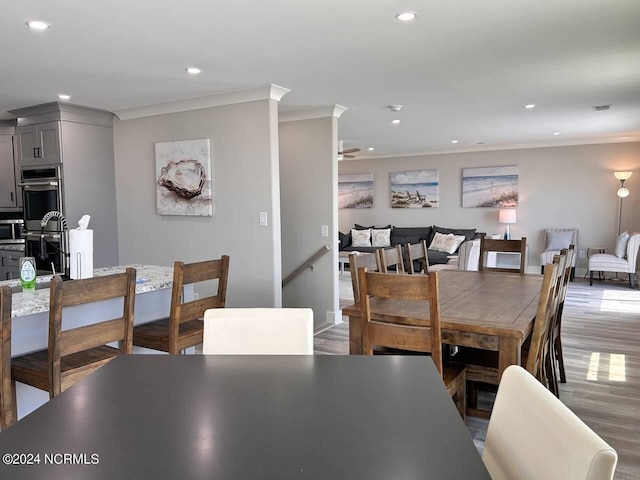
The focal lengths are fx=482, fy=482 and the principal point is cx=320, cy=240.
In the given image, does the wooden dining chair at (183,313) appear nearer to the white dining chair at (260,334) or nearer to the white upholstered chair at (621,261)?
the white dining chair at (260,334)

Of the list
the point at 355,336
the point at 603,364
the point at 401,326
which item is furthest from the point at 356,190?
the point at 401,326

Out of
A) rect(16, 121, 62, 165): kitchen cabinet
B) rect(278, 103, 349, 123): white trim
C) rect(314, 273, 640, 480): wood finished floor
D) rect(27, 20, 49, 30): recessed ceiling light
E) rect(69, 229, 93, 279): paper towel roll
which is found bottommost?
rect(314, 273, 640, 480): wood finished floor

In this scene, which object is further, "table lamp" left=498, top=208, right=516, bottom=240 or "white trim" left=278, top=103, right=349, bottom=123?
"table lamp" left=498, top=208, right=516, bottom=240

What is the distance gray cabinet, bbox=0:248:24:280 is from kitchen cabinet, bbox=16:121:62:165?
1077 mm

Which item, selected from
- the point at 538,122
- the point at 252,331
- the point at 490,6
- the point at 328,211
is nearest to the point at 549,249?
the point at 538,122

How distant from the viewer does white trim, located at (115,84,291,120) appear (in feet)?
14.0

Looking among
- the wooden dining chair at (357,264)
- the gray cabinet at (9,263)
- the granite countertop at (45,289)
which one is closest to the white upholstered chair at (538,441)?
the wooden dining chair at (357,264)

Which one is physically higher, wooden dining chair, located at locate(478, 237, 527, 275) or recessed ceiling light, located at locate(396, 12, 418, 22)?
recessed ceiling light, located at locate(396, 12, 418, 22)

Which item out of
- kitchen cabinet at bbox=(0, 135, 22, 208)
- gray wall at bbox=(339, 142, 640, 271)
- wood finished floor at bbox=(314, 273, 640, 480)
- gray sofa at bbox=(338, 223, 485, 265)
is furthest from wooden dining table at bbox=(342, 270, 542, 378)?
gray wall at bbox=(339, 142, 640, 271)

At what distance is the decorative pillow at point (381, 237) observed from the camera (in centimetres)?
967

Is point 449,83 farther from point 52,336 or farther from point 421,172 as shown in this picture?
point 421,172

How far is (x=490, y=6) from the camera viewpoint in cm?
255

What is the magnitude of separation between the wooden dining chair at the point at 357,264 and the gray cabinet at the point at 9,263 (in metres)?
4.39

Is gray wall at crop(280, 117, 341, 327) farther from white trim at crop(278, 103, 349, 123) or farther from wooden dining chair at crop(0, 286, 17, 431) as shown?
wooden dining chair at crop(0, 286, 17, 431)
